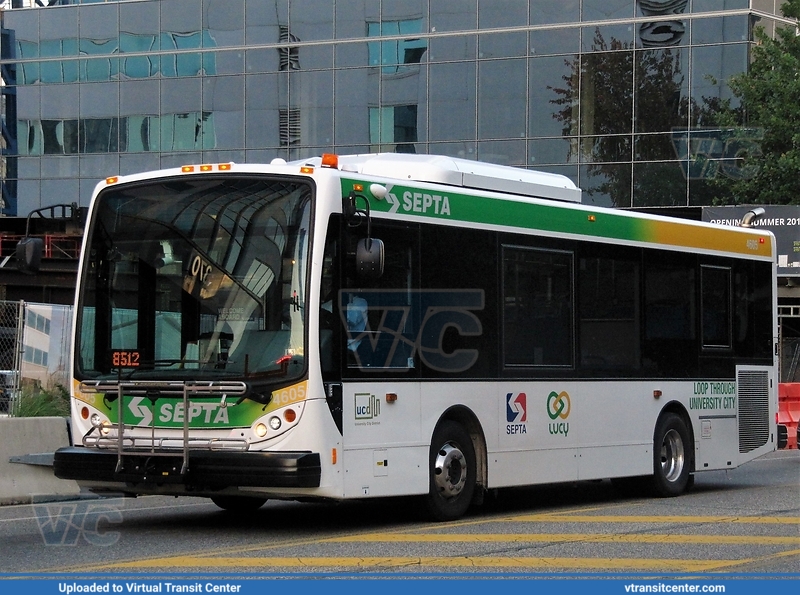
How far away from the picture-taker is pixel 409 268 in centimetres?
1187

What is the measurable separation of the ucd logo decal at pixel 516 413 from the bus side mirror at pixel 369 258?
262cm

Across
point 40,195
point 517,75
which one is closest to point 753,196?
point 517,75

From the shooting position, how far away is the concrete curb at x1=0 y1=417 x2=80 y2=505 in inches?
561

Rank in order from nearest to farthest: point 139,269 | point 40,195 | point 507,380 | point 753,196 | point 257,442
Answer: point 257,442, point 139,269, point 507,380, point 753,196, point 40,195

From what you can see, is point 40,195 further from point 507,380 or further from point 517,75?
point 507,380

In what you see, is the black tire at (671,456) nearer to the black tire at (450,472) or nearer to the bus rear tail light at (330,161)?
the black tire at (450,472)

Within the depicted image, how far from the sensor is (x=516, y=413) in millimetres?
12992

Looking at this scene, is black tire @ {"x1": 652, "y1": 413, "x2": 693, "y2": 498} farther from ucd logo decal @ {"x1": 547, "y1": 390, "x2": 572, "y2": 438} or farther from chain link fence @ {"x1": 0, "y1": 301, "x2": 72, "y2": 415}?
chain link fence @ {"x1": 0, "y1": 301, "x2": 72, "y2": 415}

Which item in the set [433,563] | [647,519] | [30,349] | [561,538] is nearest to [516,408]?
[647,519]

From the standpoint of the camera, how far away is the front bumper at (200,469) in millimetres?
10555

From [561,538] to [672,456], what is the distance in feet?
16.6

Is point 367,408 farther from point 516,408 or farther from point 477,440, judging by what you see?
point 516,408

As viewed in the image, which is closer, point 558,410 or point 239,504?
point 239,504

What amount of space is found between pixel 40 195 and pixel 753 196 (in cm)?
2607
